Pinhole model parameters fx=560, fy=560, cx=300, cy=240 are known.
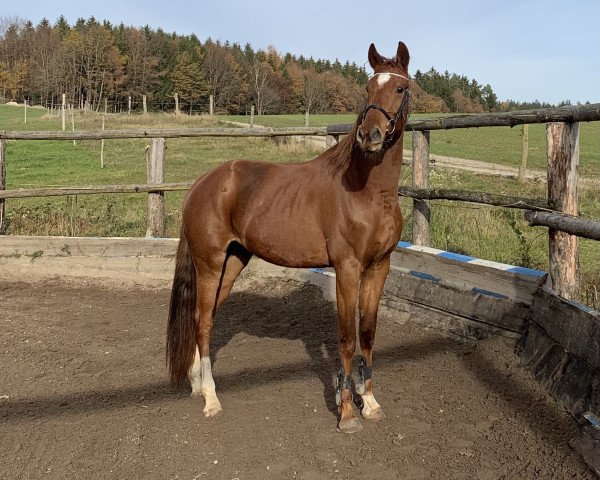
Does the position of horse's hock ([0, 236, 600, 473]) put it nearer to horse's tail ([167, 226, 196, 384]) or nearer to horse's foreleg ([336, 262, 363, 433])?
horse's foreleg ([336, 262, 363, 433])

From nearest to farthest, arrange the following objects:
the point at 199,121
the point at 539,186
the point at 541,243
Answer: the point at 541,243, the point at 539,186, the point at 199,121

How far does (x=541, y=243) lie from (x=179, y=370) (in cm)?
550

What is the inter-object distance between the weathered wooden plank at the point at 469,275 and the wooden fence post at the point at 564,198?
24 centimetres

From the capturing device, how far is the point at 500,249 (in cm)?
603

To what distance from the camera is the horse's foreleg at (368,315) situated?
332 cm

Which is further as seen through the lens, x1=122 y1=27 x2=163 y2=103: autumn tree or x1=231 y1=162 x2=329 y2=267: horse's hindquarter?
x1=122 y1=27 x2=163 y2=103: autumn tree

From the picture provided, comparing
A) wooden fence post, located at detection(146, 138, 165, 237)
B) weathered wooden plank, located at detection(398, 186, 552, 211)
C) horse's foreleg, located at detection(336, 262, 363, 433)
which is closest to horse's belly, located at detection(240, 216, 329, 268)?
horse's foreleg, located at detection(336, 262, 363, 433)

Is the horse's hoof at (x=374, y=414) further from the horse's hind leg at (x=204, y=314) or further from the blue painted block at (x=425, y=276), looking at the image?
the blue painted block at (x=425, y=276)

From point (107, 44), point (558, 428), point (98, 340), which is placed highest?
point (107, 44)

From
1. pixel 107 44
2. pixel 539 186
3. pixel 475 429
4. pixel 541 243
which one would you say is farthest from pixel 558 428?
pixel 107 44

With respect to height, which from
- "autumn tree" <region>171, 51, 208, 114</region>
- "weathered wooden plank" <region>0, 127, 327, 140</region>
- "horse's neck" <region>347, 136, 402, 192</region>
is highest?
"autumn tree" <region>171, 51, 208, 114</region>

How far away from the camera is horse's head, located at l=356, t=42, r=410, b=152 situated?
2.75 metres

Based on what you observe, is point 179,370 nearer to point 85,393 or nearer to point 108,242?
point 85,393

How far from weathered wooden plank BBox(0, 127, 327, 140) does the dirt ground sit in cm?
256
